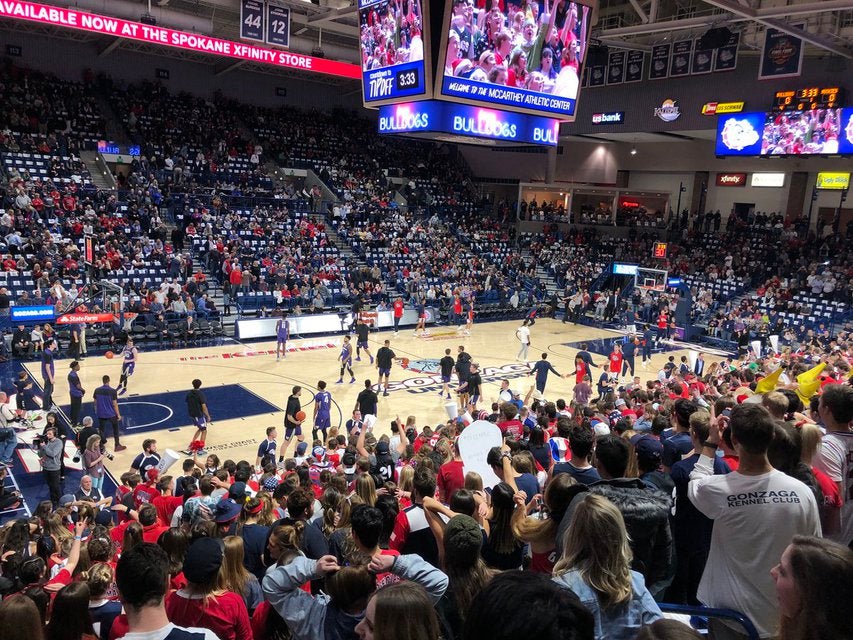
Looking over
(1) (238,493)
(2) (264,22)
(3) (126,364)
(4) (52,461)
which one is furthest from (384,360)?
(2) (264,22)

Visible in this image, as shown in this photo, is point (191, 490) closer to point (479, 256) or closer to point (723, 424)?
point (723, 424)

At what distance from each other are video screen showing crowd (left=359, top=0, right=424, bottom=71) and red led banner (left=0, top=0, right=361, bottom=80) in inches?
515

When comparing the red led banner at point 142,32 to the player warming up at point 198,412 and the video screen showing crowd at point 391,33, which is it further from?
the player warming up at point 198,412

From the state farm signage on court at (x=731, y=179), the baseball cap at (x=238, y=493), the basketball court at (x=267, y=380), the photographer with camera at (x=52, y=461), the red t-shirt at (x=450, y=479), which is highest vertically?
the state farm signage on court at (x=731, y=179)

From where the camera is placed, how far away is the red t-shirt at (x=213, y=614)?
130 inches

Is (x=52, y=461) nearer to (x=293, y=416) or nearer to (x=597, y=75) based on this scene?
(x=293, y=416)

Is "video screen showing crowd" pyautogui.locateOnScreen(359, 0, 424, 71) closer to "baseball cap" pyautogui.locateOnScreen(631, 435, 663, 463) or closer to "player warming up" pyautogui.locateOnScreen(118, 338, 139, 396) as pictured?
"player warming up" pyautogui.locateOnScreen(118, 338, 139, 396)

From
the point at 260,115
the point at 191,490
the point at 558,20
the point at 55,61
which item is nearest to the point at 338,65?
the point at 260,115

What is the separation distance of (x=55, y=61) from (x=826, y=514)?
37.6 metres

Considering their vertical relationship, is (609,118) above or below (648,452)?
above

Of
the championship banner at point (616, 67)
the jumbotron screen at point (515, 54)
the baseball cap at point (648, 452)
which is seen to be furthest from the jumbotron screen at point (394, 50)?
the championship banner at point (616, 67)

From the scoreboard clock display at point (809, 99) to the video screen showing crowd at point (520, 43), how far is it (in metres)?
15.7

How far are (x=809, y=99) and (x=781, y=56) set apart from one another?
279 centimetres

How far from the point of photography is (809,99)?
25.4 metres
